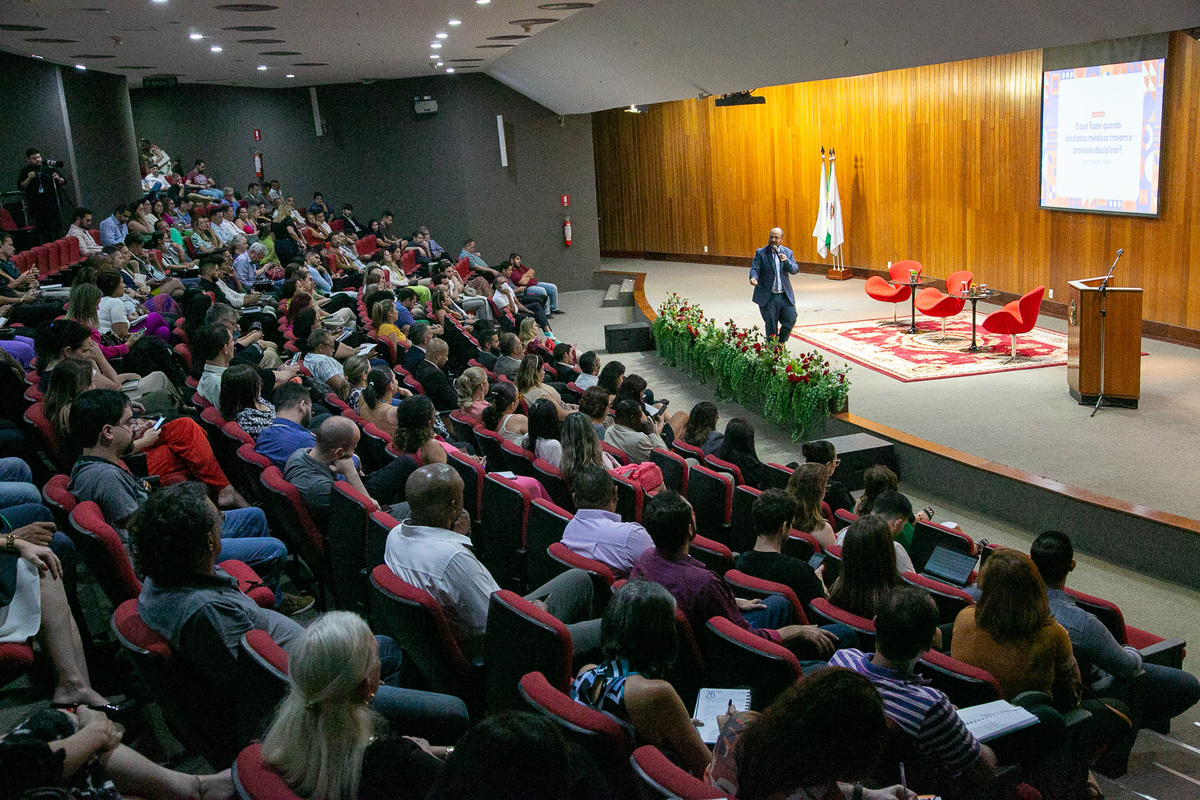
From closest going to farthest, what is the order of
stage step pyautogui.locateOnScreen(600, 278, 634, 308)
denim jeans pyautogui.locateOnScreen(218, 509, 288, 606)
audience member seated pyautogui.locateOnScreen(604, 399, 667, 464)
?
denim jeans pyautogui.locateOnScreen(218, 509, 288, 606), audience member seated pyautogui.locateOnScreen(604, 399, 667, 464), stage step pyautogui.locateOnScreen(600, 278, 634, 308)

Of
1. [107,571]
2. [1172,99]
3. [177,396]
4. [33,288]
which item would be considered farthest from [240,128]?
[107,571]

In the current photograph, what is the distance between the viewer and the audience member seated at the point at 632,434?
17.7 feet

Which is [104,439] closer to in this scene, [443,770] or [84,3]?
[443,770]

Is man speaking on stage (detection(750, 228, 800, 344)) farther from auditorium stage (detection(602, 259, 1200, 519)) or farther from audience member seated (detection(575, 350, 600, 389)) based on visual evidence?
audience member seated (detection(575, 350, 600, 389))

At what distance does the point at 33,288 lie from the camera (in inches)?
299

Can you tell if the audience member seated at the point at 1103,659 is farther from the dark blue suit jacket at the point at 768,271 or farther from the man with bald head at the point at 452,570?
the dark blue suit jacket at the point at 768,271

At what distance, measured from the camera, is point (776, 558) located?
3559 millimetres

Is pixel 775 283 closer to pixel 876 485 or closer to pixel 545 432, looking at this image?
pixel 545 432

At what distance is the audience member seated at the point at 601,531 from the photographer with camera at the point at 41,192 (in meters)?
9.60

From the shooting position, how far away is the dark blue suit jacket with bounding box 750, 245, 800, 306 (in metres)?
9.95

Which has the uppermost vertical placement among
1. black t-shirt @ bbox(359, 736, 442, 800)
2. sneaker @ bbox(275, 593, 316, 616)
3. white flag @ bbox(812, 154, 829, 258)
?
white flag @ bbox(812, 154, 829, 258)

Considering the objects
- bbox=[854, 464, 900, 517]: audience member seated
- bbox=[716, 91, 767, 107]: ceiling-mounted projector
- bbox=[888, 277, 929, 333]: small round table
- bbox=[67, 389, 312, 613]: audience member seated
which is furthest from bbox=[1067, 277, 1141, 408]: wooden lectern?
bbox=[716, 91, 767, 107]: ceiling-mounted projector

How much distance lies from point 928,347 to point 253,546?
822 cm

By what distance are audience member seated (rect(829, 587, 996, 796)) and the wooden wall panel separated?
8.66 meters
